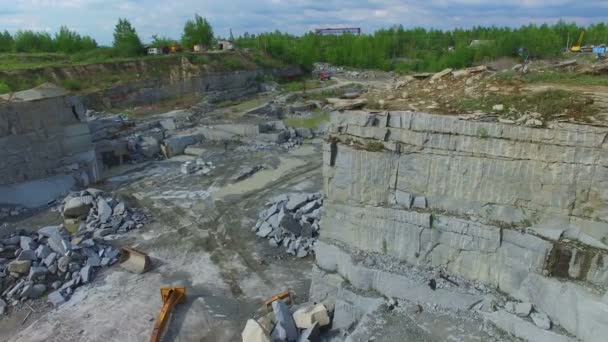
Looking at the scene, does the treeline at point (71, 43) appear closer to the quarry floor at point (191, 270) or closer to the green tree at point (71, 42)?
the green tree at point (71, 42)

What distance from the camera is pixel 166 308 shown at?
7.43 m

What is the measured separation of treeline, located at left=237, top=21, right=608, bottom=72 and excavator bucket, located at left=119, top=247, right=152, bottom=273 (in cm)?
3140

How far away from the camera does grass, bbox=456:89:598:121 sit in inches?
236

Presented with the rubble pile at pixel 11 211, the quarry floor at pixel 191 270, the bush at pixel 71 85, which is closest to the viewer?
the quarry floor at pixel 191 270

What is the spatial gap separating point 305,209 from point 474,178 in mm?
5411

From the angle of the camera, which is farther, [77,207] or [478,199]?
[77,207]

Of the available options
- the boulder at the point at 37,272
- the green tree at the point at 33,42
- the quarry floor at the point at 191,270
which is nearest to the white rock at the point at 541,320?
the quarry floor at the point at 191,270

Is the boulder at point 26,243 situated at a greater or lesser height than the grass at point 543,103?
lesser

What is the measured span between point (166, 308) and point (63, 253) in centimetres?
387

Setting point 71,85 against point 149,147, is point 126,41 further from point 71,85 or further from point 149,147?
point 149,147

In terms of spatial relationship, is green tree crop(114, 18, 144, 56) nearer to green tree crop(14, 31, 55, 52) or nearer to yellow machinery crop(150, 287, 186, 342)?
green tree crop(14, 31, 55, 52)

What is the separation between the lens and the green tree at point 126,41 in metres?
34.3

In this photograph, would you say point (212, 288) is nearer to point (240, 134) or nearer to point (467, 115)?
point (467, 115)

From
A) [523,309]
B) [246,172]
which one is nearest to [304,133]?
[246,172]
